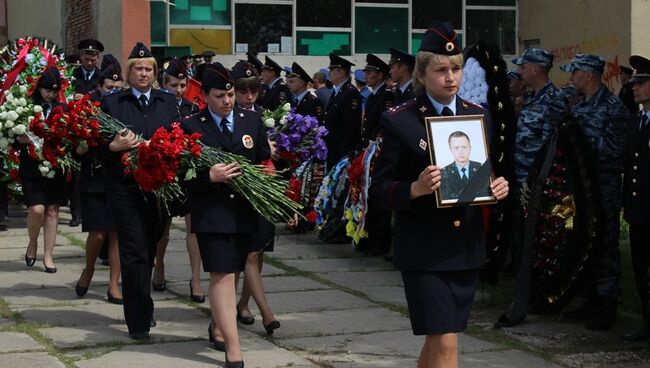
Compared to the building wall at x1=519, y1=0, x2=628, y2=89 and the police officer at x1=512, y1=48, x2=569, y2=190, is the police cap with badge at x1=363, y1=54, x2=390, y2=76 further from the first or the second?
the building wall at x1=519, y1=0, x2=628, y2=89

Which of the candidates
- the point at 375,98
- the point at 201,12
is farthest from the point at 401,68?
the point at 201,12

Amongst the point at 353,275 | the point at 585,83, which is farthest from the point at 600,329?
the point at 353,275

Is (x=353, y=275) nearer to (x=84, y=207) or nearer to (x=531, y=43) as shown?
(x=84, y=207)

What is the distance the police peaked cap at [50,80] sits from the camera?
10.4 metres

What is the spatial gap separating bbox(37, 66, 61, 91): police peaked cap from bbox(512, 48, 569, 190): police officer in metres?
4.54

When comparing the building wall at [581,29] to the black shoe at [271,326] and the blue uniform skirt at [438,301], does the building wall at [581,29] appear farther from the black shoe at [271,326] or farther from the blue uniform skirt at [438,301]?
the blue uniform skirt at [438,301]

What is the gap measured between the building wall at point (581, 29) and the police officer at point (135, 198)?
37.6ft

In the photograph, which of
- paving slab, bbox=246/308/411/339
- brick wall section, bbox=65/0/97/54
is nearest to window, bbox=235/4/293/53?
brick wall section, bbox=65/0/97/54

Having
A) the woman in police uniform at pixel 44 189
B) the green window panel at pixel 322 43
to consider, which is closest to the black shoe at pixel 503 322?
the woman in police uniform at pixel 44 189

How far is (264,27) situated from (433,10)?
3.84m

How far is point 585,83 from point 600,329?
1837mm

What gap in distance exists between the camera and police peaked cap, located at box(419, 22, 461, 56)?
5.08 metres

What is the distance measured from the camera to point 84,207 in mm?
8953

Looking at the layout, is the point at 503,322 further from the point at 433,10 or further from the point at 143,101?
the point at 433,10
